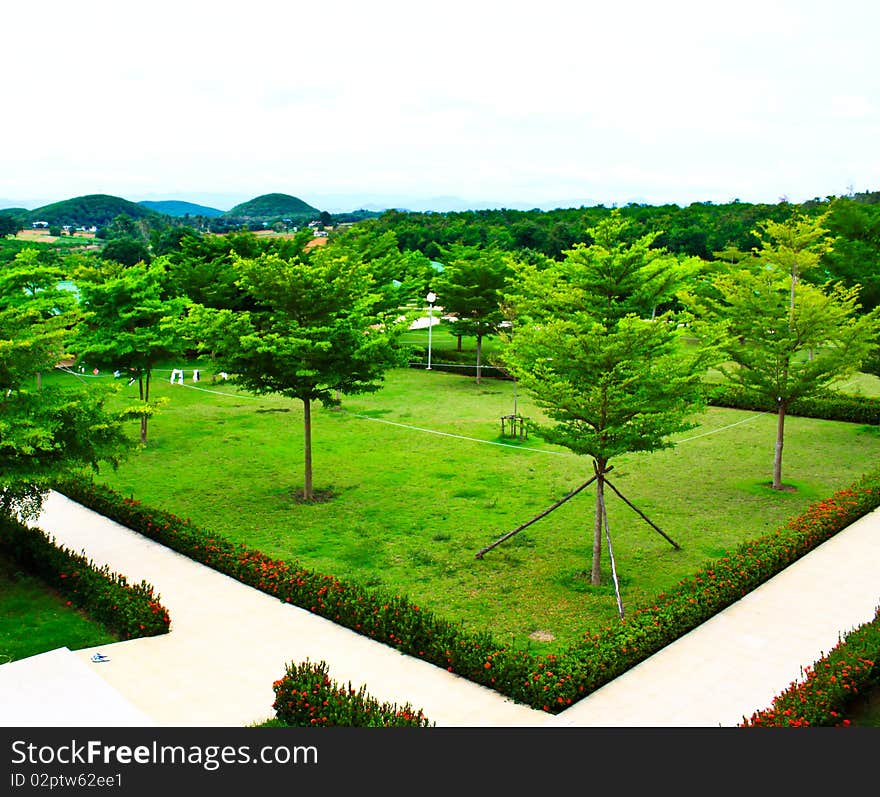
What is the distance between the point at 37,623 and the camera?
1209 cm

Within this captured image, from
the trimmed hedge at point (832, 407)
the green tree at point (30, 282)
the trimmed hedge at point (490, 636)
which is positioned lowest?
the trimmed hedge at point (490, 636)

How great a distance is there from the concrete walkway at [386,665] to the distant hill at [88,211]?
12155 cm

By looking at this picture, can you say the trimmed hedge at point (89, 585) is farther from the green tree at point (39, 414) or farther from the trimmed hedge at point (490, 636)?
the trimmed hedge at point (490, 636)

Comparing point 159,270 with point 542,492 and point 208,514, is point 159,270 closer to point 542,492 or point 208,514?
point 208,514

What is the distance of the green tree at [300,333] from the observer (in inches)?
669

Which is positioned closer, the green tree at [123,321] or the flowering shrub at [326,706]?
the flowering shrub at [326,706]

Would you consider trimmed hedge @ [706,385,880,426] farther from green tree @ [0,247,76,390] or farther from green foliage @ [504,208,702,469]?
green tree @ [0,247,76,390]

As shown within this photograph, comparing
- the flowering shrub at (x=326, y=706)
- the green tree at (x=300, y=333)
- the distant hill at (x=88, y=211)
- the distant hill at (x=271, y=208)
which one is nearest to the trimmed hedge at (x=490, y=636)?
the flowering shrub at (x=326, y=706)

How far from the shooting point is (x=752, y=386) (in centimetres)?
1928

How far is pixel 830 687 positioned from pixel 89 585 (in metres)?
9.95

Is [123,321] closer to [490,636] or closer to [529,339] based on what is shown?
[529,339]

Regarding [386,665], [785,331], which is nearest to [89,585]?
[386,665]

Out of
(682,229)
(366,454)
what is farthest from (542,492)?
(682,229)

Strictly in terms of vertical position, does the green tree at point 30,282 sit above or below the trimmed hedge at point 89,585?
above
